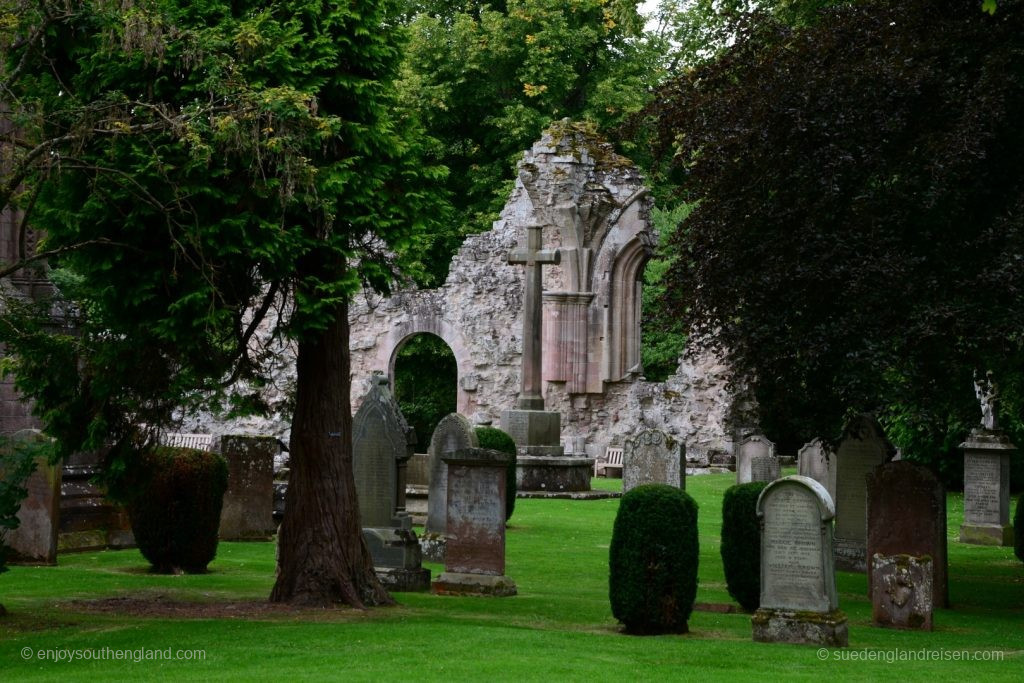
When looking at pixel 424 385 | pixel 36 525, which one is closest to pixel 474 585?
pixel 36 525

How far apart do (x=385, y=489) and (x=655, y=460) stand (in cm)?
786

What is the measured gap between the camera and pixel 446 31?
39.5m

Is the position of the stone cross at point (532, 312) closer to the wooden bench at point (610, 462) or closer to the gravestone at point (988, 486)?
the wooden bench at point (610, 462)

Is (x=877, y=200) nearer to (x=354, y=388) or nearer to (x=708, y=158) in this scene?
(x=708, y=158)

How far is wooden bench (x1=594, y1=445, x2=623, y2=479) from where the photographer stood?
105ft

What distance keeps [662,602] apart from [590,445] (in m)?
22.4

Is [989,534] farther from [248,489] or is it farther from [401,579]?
[248,489]

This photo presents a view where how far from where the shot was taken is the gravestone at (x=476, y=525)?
13.6 metres

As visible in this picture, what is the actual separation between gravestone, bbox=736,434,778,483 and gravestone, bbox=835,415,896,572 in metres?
5.95

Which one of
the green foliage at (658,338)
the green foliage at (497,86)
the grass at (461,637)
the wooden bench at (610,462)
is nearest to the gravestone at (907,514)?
the grass at (461,637)

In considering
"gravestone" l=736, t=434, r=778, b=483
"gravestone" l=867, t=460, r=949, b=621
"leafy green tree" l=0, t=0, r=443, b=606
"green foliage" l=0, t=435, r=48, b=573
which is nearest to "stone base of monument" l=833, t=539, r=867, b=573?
"gravestone" l=867, t=460, r=949, b=621

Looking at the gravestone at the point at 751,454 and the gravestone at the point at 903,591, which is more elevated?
the gravestone at the point at 751,454

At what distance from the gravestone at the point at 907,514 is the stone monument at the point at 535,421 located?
40.5ft

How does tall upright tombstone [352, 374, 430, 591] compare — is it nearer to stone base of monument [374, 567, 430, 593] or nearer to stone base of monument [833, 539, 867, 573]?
stone base of monument [374, 567, 430, 593]
